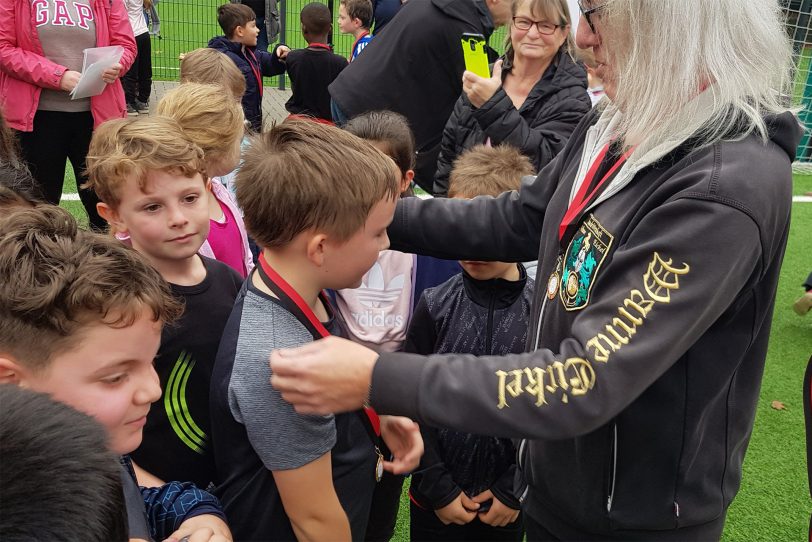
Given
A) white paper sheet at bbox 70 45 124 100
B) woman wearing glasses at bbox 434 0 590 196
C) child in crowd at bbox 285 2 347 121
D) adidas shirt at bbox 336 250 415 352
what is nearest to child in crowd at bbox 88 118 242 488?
adidas shirt at bbox 336 250 415 352

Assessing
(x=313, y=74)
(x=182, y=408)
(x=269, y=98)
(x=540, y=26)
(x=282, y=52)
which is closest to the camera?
(x=182, y=408)

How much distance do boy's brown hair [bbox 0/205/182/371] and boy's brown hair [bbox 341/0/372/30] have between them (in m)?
Answer: 6.33

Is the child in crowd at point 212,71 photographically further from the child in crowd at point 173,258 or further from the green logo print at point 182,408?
the green logo print at point 182,408

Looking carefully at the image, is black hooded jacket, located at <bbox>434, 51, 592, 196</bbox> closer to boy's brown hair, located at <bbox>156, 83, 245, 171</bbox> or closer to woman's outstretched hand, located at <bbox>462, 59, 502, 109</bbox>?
woman's outstretched hand, located at <bbox>462, 59, 502, 109</bbox>

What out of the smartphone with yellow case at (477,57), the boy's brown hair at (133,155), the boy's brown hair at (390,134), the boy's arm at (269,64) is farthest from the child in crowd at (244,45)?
the boy's brown hair at (133,155)

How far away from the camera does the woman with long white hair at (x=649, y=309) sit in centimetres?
127

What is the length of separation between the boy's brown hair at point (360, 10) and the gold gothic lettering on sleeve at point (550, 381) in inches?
263

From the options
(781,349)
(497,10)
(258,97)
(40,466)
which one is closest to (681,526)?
(40,466)

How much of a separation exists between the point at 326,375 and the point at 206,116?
185cm

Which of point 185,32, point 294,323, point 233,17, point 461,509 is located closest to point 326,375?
point 294,323

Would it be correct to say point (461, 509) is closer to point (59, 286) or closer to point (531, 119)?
point (59, 286)

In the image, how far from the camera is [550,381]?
1301 millimetres

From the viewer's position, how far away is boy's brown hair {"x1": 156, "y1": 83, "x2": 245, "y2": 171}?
284cm

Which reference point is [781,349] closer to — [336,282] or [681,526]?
[681,526]
